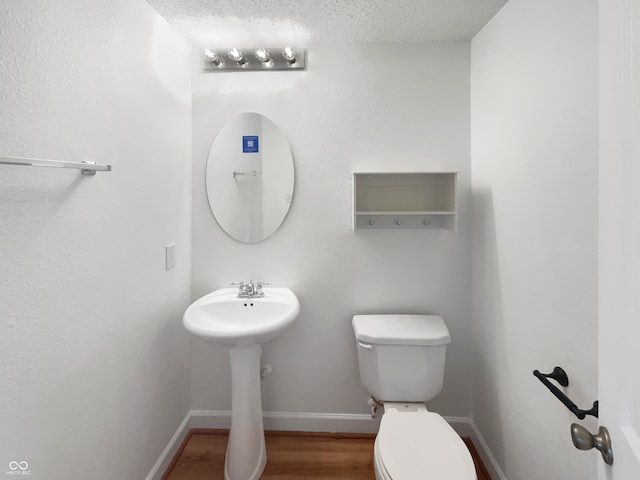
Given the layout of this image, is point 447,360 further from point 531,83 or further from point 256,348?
point 531,83

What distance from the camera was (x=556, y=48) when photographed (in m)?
1.11

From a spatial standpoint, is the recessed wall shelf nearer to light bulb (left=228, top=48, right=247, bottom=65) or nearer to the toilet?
the toilet

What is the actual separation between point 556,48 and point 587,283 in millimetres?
787

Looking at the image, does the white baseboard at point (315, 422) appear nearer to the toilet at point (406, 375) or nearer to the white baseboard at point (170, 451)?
the white baseboard at point (170, 451)

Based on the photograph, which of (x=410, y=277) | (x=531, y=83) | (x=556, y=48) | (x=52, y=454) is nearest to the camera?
(x=52, y=454)

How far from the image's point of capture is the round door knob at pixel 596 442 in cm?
61

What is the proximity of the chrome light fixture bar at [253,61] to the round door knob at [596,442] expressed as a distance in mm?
1901

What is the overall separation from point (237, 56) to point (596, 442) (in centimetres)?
204

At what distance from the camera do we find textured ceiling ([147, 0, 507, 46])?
1480 millimetres

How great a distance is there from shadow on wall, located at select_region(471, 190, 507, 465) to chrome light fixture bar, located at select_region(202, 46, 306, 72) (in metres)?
1.23

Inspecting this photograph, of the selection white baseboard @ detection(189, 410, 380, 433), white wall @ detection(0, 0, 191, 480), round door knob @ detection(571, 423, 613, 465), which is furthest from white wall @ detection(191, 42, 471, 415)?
round door knob @ detection(571, 423, 613, 465)

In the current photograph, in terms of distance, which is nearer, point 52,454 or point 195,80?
point 52,454

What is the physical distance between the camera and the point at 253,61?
1847mm

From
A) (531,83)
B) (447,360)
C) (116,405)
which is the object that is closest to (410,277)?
(447,360)
